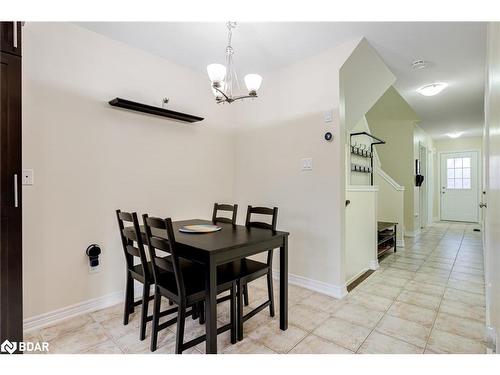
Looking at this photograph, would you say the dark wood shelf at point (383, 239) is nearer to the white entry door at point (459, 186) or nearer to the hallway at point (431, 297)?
the hallway at point (431, 297)

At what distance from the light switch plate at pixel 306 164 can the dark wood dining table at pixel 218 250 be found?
3.44 ft

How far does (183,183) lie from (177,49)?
139 cm

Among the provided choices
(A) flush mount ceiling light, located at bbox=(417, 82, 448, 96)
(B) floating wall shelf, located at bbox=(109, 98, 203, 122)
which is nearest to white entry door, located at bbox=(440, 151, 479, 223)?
(A) flush mount ceiling light, located at bbox=(417, 82, 448, 96)

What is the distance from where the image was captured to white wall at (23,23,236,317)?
6.61 ft

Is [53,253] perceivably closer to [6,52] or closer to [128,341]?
[128,341]

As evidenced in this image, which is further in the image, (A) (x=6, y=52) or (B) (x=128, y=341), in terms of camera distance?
(B) (x=128, y=341)

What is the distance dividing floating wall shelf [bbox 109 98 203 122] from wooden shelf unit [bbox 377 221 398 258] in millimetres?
3091

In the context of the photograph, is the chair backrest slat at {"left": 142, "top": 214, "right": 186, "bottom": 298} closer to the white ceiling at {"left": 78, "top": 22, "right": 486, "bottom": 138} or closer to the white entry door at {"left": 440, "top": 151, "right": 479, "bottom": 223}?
the white ceiling at {"left": 78, "top": 22, "right": 486, "bottom": 138}

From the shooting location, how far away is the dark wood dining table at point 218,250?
4.97 ft

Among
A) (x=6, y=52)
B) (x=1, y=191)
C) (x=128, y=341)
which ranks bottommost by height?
(x=128, y=341)
